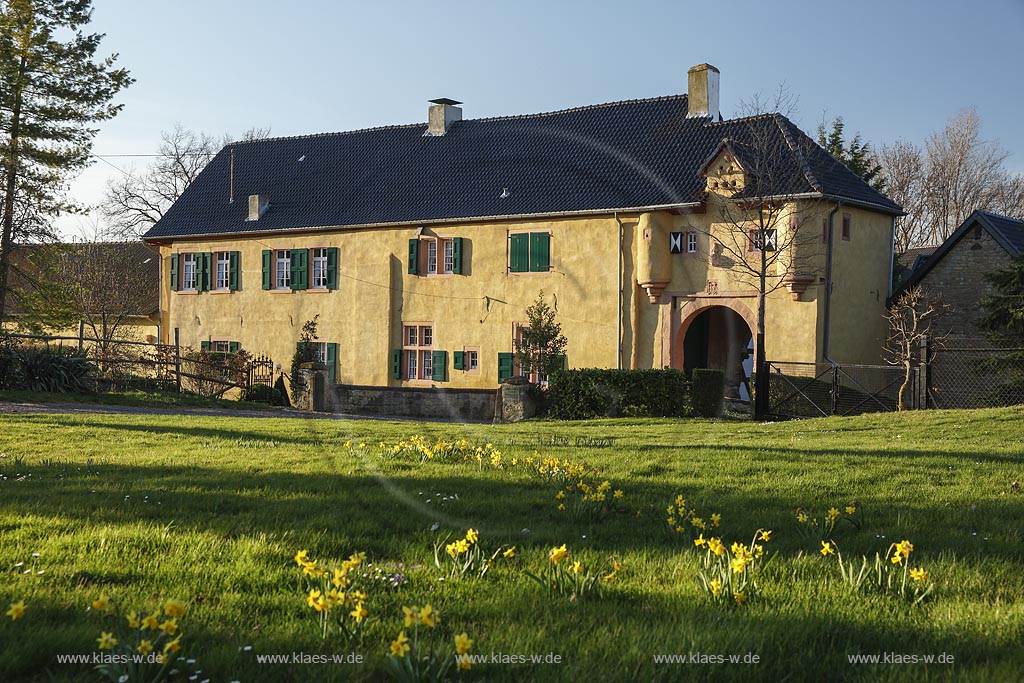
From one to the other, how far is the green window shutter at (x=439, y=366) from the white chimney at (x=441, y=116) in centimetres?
901

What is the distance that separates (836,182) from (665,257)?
17.2 feet

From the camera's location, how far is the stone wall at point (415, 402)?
26516 millimetres

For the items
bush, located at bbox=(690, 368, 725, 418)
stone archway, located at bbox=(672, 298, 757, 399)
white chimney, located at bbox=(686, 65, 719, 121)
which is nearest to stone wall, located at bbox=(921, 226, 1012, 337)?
stone archway, located at bbox=(672, 298, 757, 399)

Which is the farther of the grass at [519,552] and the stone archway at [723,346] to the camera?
the stone archway at [723,346]

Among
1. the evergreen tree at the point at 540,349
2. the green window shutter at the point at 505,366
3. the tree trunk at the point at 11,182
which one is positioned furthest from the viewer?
the green window shutter at the point at 505,366

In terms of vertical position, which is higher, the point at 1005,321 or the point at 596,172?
the point at 596,172

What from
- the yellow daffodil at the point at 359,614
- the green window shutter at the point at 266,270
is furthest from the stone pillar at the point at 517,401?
the yellow daffodil at the point at 359,614

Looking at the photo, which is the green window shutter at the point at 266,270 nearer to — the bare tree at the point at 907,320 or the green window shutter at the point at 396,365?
the green window shutter at the point at 396,365

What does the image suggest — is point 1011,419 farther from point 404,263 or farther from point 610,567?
point 404,263

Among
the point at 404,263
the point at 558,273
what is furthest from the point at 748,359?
the point at 404,263

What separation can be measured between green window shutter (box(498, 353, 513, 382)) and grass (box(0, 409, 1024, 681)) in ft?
63.2

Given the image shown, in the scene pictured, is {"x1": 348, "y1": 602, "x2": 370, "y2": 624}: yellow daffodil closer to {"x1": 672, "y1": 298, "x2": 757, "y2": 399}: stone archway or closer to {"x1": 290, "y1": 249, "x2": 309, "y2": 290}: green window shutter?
{"x1": 672, "y1": 298, "x2": 757, "y2": 399}: stone archway

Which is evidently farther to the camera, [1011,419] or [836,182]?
[836,182]

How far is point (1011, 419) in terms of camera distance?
15.6 m
